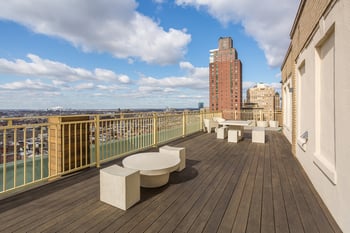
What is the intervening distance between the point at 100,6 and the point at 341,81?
7.70 m

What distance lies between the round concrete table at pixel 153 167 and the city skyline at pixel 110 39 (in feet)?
13.1

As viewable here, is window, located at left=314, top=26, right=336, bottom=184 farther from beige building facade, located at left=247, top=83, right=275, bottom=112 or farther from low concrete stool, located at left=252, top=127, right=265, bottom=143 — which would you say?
beige building facade, located at left=247, top=83, right=275, bottom=112

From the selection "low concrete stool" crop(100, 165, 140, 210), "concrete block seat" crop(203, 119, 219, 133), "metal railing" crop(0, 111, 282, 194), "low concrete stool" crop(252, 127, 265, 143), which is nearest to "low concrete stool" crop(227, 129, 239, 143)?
"low concrete stool" crop(252, 127, 265, 143)

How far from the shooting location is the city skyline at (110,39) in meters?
6.71

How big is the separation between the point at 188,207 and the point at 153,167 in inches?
30.0

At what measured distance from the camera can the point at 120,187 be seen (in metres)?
2.10

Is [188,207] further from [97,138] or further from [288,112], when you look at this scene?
[288,112]

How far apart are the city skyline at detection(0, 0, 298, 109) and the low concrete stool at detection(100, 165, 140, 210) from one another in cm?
413

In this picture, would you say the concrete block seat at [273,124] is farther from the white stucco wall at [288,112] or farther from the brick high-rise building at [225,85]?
the brick high-rise building at [225,85]

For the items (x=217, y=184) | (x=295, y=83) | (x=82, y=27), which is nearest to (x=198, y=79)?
(x=82, y=27)

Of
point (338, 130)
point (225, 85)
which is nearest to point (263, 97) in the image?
point (225, 85)

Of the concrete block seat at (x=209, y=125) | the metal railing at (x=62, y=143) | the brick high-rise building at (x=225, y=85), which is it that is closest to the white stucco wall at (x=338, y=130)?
the metal railing at (x=62, y=143)

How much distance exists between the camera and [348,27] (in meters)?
1.56

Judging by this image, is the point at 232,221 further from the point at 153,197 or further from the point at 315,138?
the point at 315,138
